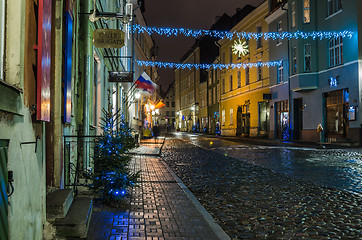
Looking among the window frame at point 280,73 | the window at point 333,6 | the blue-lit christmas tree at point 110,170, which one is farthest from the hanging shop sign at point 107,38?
the window frame at point 280,73

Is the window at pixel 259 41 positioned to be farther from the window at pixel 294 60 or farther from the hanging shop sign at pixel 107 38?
the hanging shop sign at pixel 107 38

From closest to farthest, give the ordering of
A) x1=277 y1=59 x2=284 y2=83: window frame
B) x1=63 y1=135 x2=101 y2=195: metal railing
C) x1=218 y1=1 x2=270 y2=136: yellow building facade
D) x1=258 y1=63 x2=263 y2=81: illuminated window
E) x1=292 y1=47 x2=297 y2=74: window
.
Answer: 1. x1=63 y1=135 x2=101 y2=195: metal railing
2. x1=292 y1=47 x2=297 y2=74: window
3. x1=277 y1=59 x2=284 y2=83: window frame
4. x1=218 y1=1 x2=270 y2=136: yellow building facade
5. x1=258 y1=63 x2=263 y2=81: illuminated window

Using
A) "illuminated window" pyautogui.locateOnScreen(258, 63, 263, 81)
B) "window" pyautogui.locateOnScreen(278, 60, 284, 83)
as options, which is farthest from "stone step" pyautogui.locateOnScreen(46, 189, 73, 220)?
"illuminated window" pyautogui.locateOnScreen(258, 63, 263, 81)

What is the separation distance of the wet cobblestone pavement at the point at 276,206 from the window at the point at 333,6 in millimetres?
18854

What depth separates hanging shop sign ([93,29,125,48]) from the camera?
29.4 ft

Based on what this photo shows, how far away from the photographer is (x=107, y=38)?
910 centimetres

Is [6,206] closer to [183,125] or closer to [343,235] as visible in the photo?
[343,235]

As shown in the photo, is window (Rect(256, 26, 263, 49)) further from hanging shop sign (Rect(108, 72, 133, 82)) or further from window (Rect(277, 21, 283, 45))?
hanging shop sign (Rect(108, 72, 133, 82))

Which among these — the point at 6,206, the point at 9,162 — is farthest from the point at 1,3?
the point at 6,206

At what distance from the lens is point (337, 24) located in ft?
79.9

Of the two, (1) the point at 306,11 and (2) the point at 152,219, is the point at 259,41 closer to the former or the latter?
(1) the point at 306,11

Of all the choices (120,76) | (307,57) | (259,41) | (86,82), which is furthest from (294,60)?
(86,82)

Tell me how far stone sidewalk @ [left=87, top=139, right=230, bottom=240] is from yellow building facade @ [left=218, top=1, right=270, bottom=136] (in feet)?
A: 91.0

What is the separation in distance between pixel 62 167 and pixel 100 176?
0.79 metres
